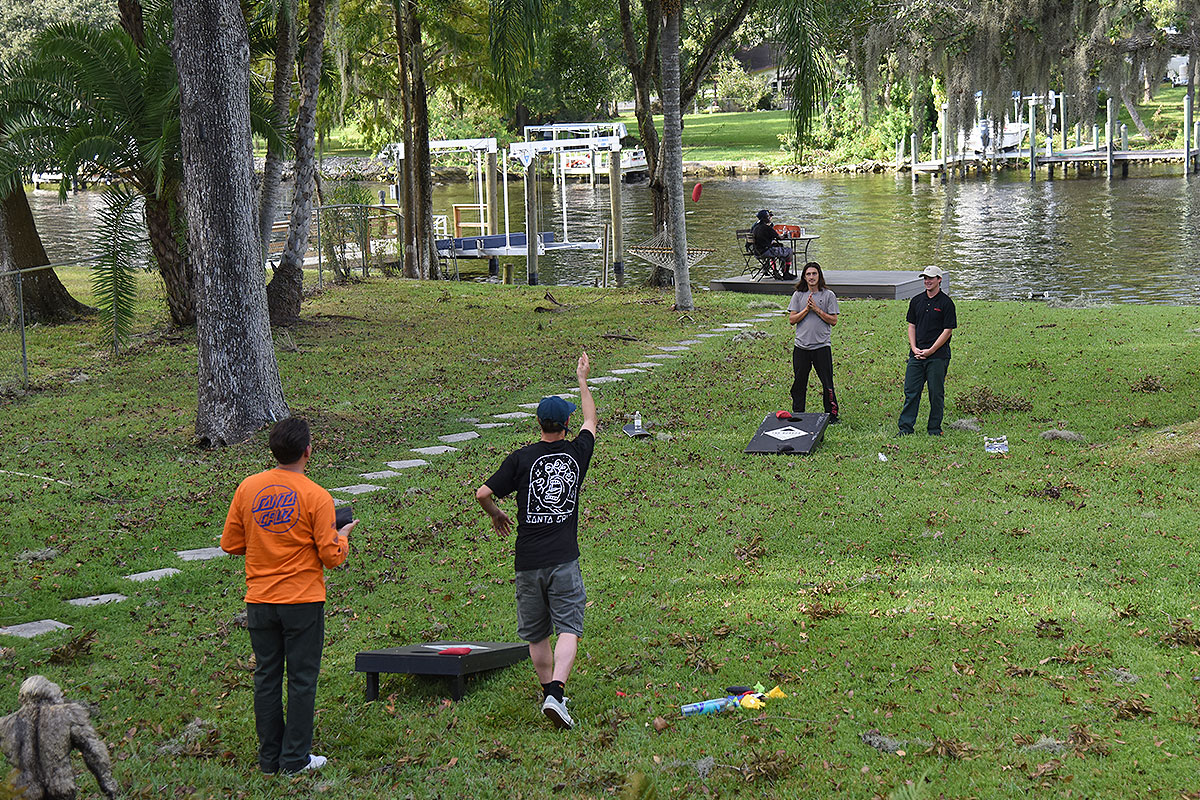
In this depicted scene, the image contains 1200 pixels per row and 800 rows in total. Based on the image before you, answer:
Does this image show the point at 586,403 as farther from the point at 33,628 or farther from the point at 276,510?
the point at 33,628

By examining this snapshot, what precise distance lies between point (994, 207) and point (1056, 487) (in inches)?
1491

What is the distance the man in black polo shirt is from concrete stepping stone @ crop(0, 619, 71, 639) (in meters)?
8.04

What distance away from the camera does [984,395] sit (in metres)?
12.5

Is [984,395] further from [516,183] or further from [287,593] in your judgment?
[516,183]

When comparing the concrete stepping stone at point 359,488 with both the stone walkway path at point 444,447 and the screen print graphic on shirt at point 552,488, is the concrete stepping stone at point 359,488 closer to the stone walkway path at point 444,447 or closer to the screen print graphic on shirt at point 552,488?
the stone walkway path at point 444,447

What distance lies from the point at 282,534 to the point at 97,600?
3192mm

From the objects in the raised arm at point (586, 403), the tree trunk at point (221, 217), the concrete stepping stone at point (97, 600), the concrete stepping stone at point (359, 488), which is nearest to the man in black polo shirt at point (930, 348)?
the concrete stepping stone at point (359, 488)

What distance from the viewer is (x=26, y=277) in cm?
1912

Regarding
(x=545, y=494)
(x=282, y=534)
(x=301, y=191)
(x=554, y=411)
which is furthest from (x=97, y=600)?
(x=301, y=191)

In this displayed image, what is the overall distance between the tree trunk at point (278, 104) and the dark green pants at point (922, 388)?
30.8 feet

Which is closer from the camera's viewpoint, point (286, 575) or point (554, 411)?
point (286, 575)

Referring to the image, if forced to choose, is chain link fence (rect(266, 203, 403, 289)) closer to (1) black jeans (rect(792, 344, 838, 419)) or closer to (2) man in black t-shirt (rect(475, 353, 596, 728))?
(1) black jeans (rect(792, 344, 838, 419))

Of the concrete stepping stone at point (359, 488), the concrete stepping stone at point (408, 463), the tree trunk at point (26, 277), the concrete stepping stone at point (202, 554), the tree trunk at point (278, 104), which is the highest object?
the tree trunk at point (278, 104)

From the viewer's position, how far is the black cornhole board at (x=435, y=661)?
18.7 feet
